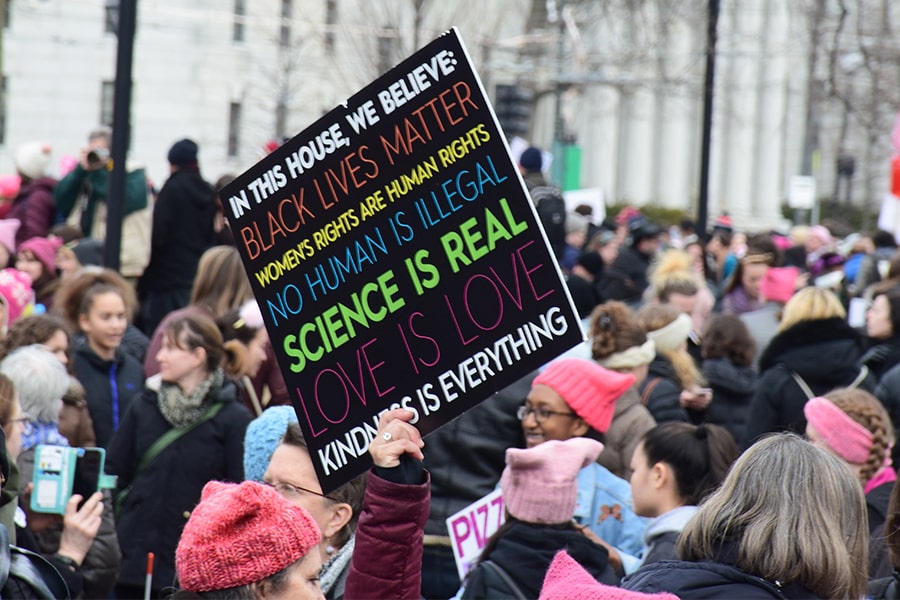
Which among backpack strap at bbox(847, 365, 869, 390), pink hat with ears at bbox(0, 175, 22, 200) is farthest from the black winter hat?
backpack strap at bbox(847, 365, 869, 390)

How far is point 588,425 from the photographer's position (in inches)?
264

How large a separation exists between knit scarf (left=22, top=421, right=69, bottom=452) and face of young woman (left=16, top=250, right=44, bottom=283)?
4.51 metres

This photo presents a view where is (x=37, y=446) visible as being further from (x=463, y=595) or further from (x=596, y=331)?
(x=596, y=331)

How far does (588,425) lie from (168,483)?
190cm

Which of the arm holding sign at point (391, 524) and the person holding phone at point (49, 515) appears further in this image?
the person holding phone at point (49, 515)

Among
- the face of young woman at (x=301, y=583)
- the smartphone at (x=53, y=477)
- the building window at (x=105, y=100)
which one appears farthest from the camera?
the building window at (x=105, y=100)

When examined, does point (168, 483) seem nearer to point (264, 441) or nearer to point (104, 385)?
point (104, 385)

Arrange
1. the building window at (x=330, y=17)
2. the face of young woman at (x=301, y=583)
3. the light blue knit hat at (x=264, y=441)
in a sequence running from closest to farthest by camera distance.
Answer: the face of young woman at (x=301, y=583), the light blue knit hat at (x=264, y=441), the building window at (x=330, y=17)

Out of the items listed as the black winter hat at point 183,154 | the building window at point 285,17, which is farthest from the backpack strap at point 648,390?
the building window at point 285,17

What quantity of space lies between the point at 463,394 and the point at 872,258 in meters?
12.8

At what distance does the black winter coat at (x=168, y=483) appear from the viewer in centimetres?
709

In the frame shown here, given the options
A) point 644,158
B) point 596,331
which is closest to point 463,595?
point 596,331

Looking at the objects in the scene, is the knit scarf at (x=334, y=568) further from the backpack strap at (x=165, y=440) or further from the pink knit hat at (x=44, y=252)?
the pink knit hat at (x=44, y=252)

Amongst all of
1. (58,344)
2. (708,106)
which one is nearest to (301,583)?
(58,344)
